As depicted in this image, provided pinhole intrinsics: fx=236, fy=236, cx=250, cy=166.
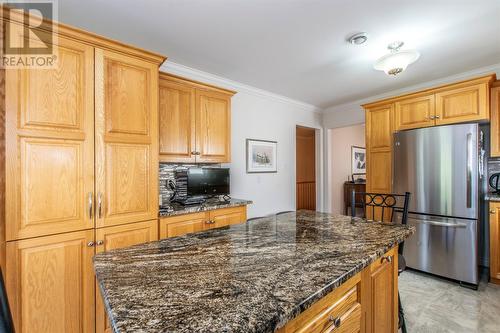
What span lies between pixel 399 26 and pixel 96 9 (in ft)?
8.28

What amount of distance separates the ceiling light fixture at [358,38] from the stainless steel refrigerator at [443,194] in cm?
134

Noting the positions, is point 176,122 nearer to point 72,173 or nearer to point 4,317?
point 72,173

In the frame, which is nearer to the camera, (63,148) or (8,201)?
(8,201)

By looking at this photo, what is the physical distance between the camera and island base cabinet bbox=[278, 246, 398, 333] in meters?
0.80

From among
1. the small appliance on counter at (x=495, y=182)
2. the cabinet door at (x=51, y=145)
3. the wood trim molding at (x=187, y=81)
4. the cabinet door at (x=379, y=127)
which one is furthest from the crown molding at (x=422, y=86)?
the cabinet door at (x=51, y=145)

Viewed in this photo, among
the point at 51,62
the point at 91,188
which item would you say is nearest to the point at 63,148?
the point at 91,188

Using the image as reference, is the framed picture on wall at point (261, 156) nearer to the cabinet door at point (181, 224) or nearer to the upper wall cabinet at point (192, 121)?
the upper wall cabinet at point (192, 121)

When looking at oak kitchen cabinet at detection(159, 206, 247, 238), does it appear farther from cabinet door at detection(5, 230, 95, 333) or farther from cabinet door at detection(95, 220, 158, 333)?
cabinet door at detection(5, 230, 95, 333)

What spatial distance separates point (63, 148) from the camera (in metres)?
1.58

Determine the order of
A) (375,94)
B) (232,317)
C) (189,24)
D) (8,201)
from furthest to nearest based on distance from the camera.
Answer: (375,94), (189,24), (8,201), (232,317)

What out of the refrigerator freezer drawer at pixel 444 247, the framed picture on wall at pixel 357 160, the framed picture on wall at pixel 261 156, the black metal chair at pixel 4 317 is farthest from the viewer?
the framed picture on wall at pixel 357 160

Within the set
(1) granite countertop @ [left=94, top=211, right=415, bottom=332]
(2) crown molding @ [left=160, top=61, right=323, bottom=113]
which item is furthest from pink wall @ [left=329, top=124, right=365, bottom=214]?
(1) granite countertop @ [left=94, top=211, right=415, bottom=332]

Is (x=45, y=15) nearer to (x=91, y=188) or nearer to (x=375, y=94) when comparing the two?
(x=91, y=188)

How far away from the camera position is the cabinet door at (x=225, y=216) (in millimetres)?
2404
